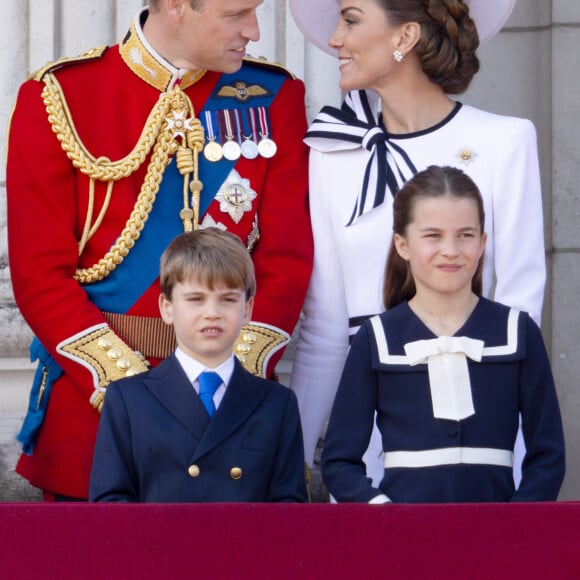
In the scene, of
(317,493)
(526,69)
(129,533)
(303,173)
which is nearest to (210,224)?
(303,173)

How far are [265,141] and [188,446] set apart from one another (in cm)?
84

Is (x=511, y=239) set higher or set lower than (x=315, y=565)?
higher

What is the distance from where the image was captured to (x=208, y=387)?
9.78ft

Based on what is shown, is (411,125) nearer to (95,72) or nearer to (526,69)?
(95,72)

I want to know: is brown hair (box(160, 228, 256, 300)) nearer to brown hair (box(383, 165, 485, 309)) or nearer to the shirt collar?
the shirt collar

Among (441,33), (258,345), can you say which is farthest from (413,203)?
(441,33)

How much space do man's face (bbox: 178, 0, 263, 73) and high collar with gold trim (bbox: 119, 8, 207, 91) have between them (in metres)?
0.05

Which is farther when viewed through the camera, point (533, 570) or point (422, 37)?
point (422, 37)

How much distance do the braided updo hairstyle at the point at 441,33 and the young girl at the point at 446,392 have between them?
0.50 m

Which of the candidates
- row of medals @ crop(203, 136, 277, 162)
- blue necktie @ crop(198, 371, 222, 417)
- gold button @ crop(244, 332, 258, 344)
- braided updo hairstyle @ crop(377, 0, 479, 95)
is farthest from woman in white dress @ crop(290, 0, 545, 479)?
blue necktie @ crop(198, 371, 222, 417)

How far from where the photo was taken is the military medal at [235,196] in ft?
11.2

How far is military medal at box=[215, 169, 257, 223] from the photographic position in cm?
341

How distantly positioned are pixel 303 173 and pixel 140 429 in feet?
2.72

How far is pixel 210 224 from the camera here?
11.1ft
